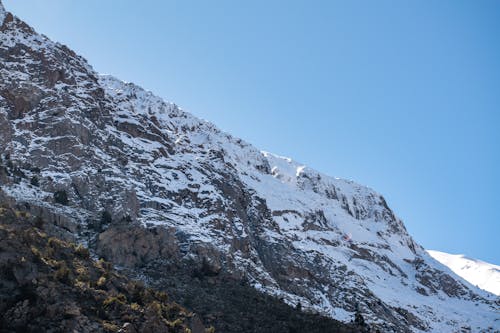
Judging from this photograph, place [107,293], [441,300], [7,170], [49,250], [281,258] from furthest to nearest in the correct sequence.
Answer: [441,300], [281,258], [7,170], [49,250], [107,293]

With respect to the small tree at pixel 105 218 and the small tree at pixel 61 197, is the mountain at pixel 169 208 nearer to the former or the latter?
the small tree at pixel 61 197

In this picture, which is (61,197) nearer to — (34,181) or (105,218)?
(34,181)

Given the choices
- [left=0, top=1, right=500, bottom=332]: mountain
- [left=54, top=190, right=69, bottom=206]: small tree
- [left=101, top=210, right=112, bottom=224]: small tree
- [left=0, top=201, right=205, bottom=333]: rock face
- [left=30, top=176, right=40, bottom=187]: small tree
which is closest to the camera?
[left=0, top=201, right=205, bottom=333]: rock face

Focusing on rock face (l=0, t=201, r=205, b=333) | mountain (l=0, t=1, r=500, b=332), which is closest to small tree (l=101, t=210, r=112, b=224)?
mountain (l=0, t=1, r=500, b=332)

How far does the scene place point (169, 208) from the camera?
108 metres

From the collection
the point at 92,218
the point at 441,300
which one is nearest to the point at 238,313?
the point at 92,218

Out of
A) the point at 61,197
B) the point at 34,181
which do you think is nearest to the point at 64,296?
the point at 61,197

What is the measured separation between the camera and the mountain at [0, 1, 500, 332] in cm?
8694

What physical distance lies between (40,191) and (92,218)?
8654mm

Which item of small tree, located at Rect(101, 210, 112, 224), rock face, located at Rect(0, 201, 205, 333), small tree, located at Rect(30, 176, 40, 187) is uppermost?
small tree, located at Rect(30, 176, 40, 187)

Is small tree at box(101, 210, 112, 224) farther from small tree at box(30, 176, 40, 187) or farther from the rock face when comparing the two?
the rock face

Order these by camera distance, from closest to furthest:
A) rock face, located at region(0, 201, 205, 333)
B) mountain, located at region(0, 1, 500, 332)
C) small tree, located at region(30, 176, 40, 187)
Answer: rock face, located at region(0, 201, 205, 333) → mountain, located at region(0, 1, 500, 332) → small tree, located at region(30, 176, 40, 187)

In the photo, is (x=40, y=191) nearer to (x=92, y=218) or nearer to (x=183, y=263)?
(x=92, y=218)

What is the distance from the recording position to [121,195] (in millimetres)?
99062
